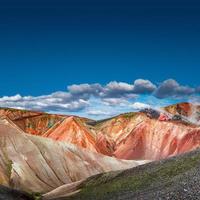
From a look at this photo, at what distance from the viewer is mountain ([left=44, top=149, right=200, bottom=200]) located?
5501 centimetres

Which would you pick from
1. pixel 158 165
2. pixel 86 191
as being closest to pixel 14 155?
pixel 86 191

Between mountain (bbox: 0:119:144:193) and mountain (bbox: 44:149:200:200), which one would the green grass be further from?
mountain (bbox: 0:119:144:193)

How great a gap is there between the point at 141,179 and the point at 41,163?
279 ft

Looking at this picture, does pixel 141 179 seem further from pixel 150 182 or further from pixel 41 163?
pixel 41 163

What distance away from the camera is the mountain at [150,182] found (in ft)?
180

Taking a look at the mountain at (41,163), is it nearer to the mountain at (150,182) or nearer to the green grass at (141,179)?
the green grass at (141,179)

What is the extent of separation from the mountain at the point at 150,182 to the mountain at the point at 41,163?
169 feet

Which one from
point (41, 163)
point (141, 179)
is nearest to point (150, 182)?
point (141, 179)

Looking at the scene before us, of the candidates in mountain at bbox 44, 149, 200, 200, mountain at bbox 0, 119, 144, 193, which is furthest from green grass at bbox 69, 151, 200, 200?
mountain at bbox 0, 119, 144, 193

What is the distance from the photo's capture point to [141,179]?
76.9 meters

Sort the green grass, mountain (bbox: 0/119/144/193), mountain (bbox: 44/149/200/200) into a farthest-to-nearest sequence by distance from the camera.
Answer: mountain (bbox: 0/119/144/193), the green grass, mountain (bbox: 44/149/200/200)

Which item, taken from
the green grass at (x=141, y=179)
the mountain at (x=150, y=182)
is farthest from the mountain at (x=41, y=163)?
the mountain at (x=150, y=182)

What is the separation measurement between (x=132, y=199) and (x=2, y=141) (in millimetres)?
106644

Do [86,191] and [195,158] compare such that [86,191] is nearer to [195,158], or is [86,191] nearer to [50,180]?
[195,158]
